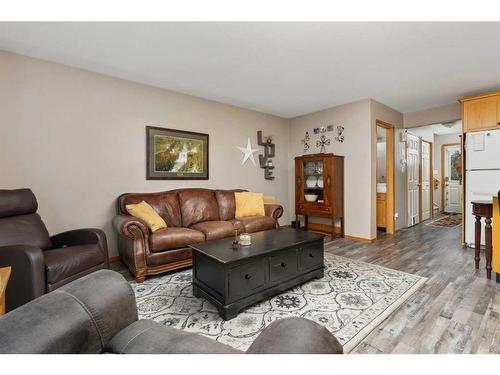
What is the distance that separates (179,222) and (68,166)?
56.5 inches

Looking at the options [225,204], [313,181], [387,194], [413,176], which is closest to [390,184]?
[387,194]

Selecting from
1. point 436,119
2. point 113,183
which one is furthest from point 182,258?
point 436,119

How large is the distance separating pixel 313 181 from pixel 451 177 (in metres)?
5.22

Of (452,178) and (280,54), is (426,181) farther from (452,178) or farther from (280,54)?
(280,54)

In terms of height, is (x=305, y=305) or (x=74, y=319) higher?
(x=74, y=319)

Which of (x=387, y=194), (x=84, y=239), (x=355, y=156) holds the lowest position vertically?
(x=84, y=239)

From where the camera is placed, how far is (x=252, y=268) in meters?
1.95

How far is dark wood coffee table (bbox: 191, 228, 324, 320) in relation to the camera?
5.98 feet

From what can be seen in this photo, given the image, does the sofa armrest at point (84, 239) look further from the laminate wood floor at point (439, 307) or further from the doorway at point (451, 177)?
the doorway at point (451, 177)

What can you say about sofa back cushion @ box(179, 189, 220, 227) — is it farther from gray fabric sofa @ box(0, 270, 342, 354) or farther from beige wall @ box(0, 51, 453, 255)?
gray fabric sofa @ box(0, 270, 342, 354)

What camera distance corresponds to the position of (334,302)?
2035 millimetres

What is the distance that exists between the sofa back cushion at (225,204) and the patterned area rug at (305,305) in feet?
4.09

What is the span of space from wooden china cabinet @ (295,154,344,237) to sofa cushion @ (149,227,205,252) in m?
2.35

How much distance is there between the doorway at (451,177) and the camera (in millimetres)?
6789
